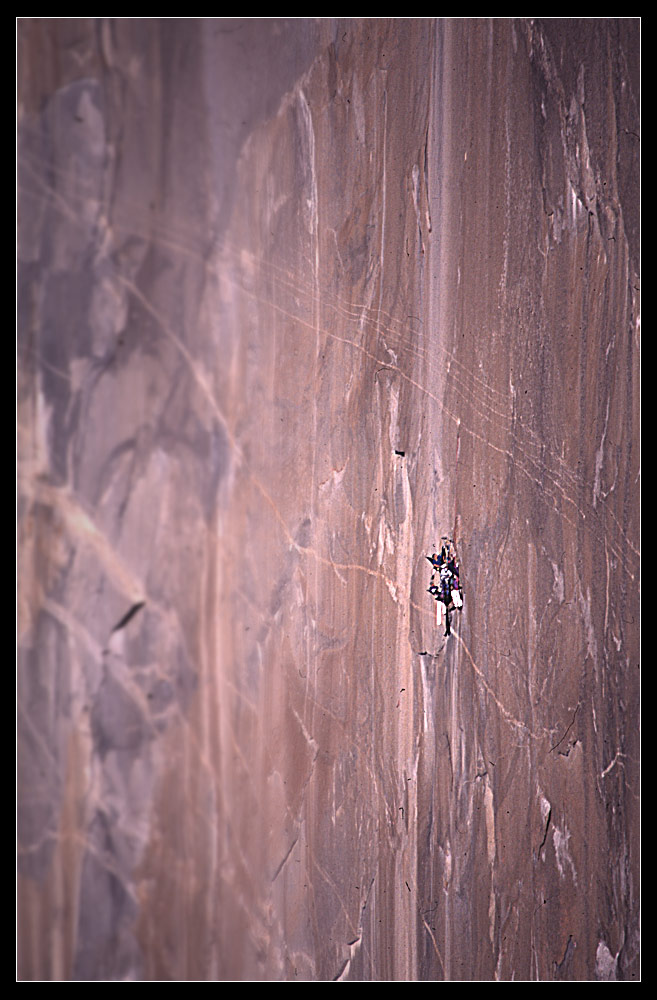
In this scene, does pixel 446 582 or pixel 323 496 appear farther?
pixel 446 582

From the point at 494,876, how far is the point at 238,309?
2.22 ft

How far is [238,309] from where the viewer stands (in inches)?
24.5

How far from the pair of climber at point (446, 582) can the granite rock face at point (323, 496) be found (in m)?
0.02

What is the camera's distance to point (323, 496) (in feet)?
2.31

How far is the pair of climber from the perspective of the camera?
2.69 ft

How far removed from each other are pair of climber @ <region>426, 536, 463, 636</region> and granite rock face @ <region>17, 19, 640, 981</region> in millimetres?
15

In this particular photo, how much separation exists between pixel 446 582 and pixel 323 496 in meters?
0.20

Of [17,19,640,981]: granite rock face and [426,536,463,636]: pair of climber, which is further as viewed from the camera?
[426,536,463,636]: pair of climber

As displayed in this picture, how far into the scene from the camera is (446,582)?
0.83 m

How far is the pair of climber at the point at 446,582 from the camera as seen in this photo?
32.3 inches

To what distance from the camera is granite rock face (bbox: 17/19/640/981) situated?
552 millimetres

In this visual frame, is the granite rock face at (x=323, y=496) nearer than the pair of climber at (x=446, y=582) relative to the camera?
Yes
